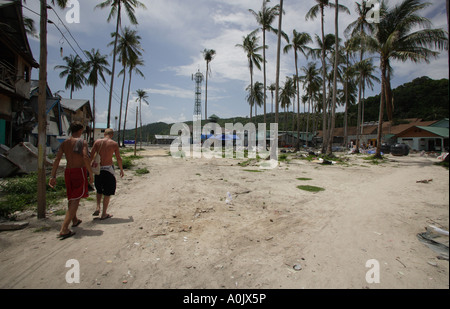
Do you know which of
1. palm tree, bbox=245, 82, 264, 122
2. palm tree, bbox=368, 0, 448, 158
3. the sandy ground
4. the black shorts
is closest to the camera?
the sandy ground

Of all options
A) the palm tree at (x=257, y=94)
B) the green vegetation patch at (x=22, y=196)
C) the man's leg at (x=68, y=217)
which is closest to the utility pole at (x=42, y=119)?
the green vegetation patch at (x=22, y=196)

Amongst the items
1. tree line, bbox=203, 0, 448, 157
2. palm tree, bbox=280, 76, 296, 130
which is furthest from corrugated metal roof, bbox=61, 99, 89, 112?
palm tree, bbox=280, 76, 296, 130

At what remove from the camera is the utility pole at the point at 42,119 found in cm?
443

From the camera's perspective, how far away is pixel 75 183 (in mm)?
3783

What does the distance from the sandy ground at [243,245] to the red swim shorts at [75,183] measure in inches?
26.7

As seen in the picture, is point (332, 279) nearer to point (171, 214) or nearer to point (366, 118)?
point (171, 214)

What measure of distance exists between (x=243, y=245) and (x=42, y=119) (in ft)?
15.7

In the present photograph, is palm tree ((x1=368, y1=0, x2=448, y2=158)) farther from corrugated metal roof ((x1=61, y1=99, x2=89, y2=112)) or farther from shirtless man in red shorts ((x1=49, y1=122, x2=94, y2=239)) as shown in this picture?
corrugated metal roof ((x1=61, y1=99, x2=89, y2=112))

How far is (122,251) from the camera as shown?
3186mm

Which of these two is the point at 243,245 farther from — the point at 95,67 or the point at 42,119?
the point at 95,67

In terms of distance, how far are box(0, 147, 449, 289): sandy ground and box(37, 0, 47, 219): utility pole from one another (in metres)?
0.47

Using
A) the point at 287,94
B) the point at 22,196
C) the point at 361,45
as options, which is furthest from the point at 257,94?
the point at 22,196

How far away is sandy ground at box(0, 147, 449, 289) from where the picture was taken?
244 cm

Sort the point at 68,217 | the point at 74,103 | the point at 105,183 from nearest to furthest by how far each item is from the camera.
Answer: the point at 68,217 < the point at 105,183 < the point at 74,103
